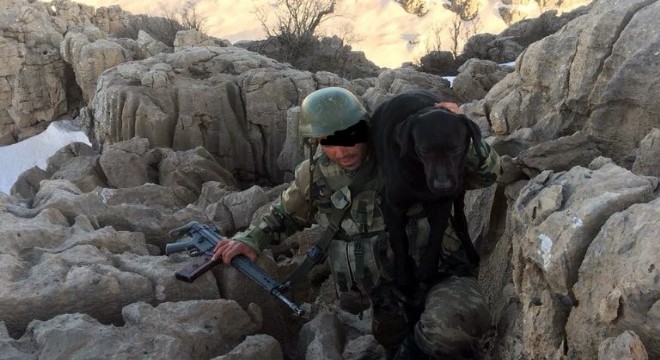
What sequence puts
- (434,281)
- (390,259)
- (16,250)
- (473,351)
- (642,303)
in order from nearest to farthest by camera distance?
1. (642,303)
2. (473,351)
3. (434,281)
4. (390,259)
5. (16,250)

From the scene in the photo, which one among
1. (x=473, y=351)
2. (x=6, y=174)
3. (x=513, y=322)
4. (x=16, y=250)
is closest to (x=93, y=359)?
(x=16, y=250)

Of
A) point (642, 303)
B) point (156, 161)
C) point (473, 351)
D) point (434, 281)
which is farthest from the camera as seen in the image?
point (156, 161)

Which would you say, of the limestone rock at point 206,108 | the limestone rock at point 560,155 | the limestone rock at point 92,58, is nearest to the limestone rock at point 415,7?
the limestone rock at point 92,58

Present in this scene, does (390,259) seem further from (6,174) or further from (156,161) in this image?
(6,174)

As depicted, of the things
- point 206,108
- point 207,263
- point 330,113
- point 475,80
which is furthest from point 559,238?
point 475,80

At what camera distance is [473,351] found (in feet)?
11.8

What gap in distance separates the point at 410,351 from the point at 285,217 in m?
1.31

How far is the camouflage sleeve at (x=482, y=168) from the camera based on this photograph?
3.62 metres

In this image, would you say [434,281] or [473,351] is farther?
[434,281]

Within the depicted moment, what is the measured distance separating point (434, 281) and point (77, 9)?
30196 millimetres

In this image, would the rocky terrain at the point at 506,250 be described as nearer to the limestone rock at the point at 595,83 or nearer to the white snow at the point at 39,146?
the limestone rock at the point at 595,83

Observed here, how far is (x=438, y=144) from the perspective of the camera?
320cm

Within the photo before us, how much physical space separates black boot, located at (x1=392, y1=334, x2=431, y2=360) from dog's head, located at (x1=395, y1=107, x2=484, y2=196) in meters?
1.09

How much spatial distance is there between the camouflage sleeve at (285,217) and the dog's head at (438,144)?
119cm
